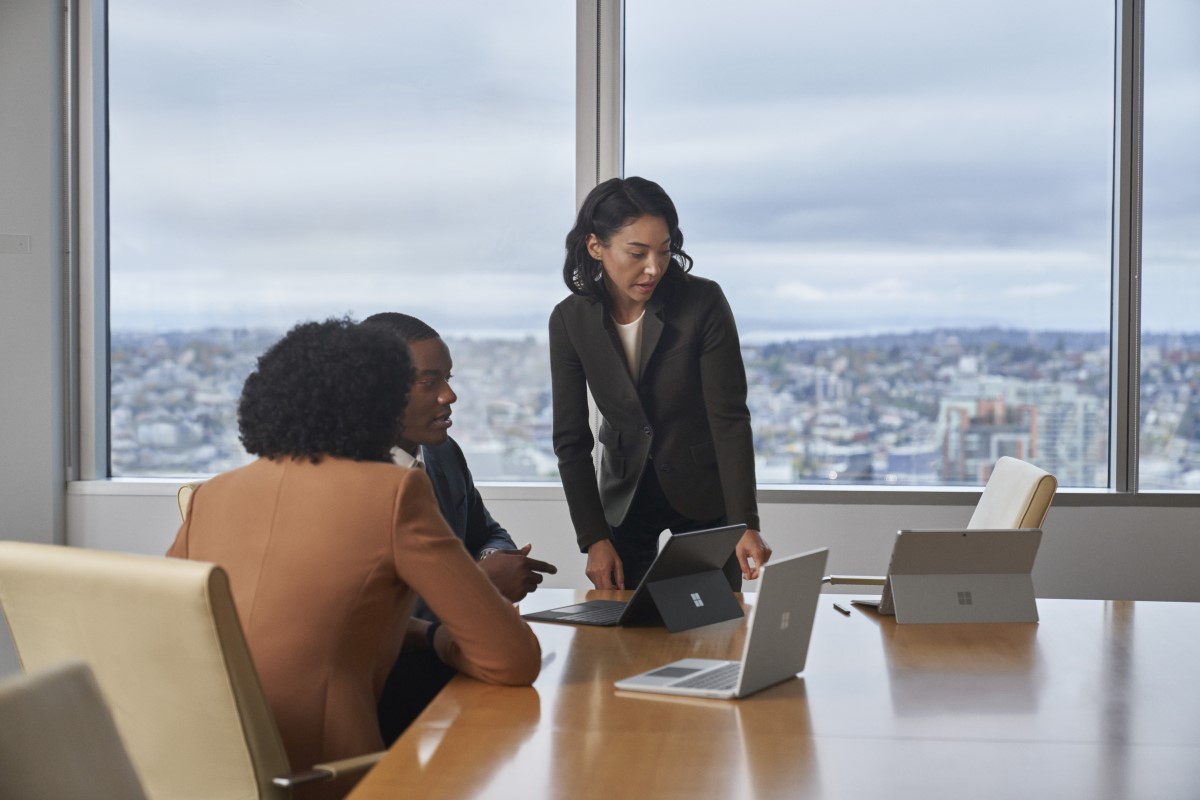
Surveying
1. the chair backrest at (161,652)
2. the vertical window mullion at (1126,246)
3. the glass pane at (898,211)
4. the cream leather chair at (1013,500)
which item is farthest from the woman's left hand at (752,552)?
the vertical window mullion at (1126,246)

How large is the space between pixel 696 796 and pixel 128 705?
846 millimetres

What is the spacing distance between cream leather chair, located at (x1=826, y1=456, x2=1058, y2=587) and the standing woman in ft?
1.56

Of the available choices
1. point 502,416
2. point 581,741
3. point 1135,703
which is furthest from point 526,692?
point 502,416

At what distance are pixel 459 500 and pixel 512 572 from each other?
63cm

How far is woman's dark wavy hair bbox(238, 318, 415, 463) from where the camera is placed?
1.93 metres

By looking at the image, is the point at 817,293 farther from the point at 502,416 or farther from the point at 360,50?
the point at 360,50

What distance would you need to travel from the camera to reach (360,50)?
510cm

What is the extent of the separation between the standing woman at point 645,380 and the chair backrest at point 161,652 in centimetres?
156

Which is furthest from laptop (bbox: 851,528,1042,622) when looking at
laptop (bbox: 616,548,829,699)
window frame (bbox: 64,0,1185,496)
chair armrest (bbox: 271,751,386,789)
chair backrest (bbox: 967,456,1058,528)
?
window frame (bbox: 64,0,1185,496)

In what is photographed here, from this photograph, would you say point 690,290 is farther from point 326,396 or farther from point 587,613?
point 326,396

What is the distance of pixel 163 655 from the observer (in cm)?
165

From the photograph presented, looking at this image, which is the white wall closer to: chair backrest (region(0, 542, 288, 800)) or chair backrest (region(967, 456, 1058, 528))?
chair backrest (region(0, 542, 288, 800))

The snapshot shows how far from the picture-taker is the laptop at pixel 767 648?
6.25 ft

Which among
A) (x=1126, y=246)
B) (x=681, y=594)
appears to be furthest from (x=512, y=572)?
(x=1126, y=246)
